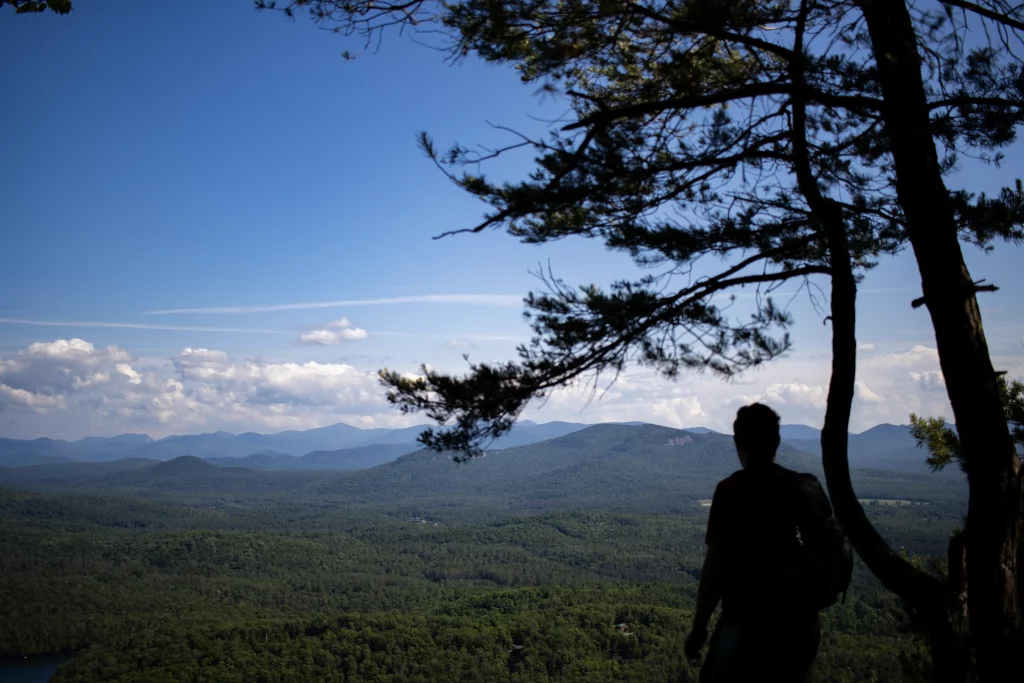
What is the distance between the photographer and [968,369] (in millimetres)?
2756

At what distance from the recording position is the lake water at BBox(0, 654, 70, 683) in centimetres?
4949

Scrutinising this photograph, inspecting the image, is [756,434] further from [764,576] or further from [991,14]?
[991,14]

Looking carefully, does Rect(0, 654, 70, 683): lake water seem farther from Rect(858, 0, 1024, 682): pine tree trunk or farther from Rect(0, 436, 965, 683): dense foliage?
Rect(858, 0, 1024, 682): pine tree trunk

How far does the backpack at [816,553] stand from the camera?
1.90m

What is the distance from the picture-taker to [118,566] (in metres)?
76.9

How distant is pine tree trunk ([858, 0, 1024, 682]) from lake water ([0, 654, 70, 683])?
205 ft

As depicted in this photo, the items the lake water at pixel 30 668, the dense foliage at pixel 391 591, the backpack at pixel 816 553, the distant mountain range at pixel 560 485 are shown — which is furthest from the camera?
the distant mountain range at pixel 560 485

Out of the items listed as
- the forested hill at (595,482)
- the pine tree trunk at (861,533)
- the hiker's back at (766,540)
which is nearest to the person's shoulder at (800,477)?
the hiker's back at (766,540)

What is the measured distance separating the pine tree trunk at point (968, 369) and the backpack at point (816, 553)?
1.17 m

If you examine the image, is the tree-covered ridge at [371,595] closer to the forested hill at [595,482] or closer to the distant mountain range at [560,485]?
the forested hill at [595,482]

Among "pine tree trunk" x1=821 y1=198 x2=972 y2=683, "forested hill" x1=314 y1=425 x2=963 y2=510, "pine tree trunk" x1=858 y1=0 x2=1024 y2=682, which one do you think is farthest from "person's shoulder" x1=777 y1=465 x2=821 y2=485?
"forested hill" x1=314 y1=425 x2=963 y2=510

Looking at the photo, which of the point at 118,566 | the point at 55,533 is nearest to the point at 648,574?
the point at 118,566

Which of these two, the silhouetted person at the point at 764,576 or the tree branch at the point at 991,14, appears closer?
the silhouetted person at the point at 764,576

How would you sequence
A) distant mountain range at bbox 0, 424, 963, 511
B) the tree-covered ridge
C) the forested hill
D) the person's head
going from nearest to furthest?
the person's head → the tree-covered ridge → the forested hill → distant mountain range at bbox 0, 424, 963, 511
